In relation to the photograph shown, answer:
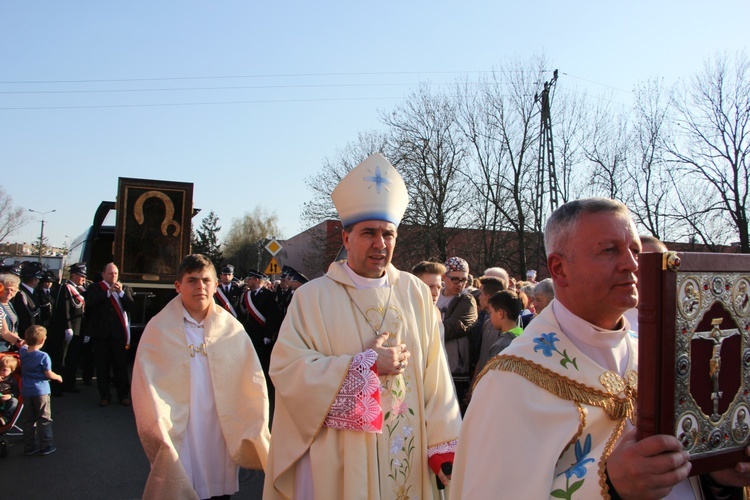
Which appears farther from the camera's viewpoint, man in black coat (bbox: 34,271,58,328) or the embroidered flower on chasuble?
man in black coat (bbox: 34,271,58,328)

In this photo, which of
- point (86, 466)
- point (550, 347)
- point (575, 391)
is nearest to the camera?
point (575, 391)

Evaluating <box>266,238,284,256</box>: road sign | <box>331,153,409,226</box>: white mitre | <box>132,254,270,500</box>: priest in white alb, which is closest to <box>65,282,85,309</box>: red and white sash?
<box>266,238,284,256</box>: road sign

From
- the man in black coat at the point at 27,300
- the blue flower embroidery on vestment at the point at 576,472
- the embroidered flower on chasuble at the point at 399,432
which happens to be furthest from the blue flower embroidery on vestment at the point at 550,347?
the man in black coat at the point at 27,300

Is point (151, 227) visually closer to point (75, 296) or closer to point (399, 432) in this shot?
point (75, 296)

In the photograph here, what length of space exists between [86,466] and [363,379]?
16.3ft

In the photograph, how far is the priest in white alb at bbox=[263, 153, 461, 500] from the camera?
331cm

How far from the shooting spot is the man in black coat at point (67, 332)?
11031 mm

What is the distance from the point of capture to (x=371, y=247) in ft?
12.2

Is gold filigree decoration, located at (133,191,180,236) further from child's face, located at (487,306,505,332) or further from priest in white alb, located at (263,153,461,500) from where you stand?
priest in white alb, located at (263,153,461,500)

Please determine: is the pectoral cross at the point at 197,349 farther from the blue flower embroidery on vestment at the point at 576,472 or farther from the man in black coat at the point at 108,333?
A: the man in black coat at the point at 108,333

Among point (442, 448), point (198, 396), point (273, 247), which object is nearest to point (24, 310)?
point (273, 247)

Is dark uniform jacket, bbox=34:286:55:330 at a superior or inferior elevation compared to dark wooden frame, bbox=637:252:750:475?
inferior

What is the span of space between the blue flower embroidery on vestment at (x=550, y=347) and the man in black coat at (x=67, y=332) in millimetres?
10710

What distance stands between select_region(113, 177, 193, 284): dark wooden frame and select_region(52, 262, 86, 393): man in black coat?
1745mm
